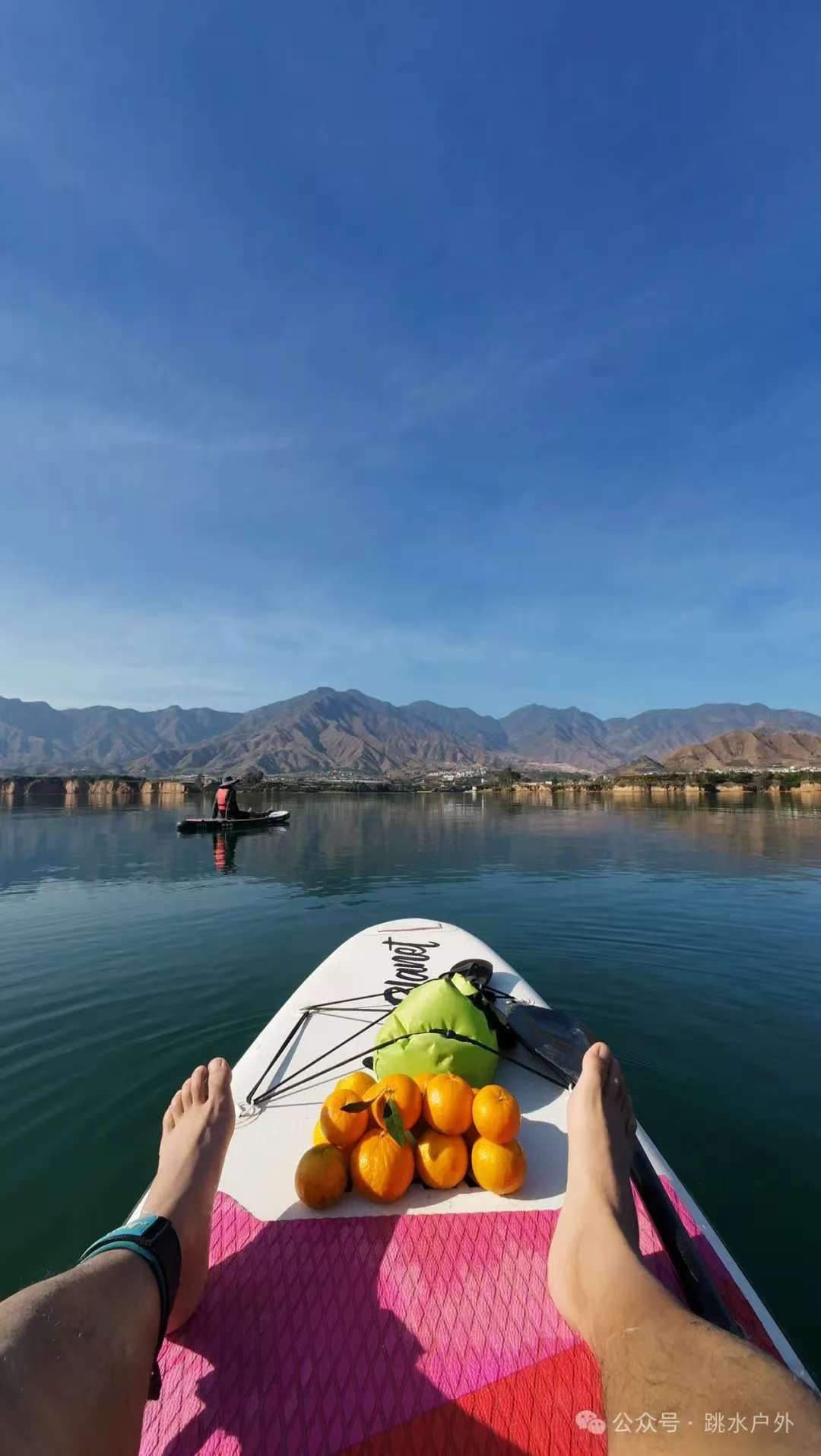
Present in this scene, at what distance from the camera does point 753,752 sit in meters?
175

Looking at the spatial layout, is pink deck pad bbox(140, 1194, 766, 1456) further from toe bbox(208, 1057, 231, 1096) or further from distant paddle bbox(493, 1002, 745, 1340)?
toe bbox(208, 1057, 231, 1096)

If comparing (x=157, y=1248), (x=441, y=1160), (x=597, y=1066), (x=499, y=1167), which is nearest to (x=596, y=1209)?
(x=597, y=1066)

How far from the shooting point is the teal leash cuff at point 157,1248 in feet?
7.27

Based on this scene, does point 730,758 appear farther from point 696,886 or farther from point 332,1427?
point 332,1427

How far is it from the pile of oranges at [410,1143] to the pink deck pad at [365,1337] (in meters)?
0.16

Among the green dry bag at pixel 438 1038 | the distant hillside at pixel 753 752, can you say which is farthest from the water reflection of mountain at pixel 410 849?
the distant hillside at pixel 753 752

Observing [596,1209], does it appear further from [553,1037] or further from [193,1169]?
[553,1037]

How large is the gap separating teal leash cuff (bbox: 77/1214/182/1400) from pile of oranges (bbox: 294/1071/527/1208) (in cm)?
88

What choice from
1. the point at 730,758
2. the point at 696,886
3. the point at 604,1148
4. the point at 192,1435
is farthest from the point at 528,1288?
the point at 730,758

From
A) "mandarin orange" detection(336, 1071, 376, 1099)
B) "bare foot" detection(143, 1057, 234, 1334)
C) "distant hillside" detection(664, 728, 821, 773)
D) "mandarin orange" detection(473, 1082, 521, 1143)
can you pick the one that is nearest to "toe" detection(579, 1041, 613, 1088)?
"mandarin orange" detection(473, 1082, 521, 1143)

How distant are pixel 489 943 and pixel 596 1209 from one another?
9.18 metres

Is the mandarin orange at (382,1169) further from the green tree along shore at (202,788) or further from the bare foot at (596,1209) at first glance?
the green tree along shore at (202,788)

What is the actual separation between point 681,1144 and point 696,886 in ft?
43.3

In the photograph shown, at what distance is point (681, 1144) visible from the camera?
509cm
